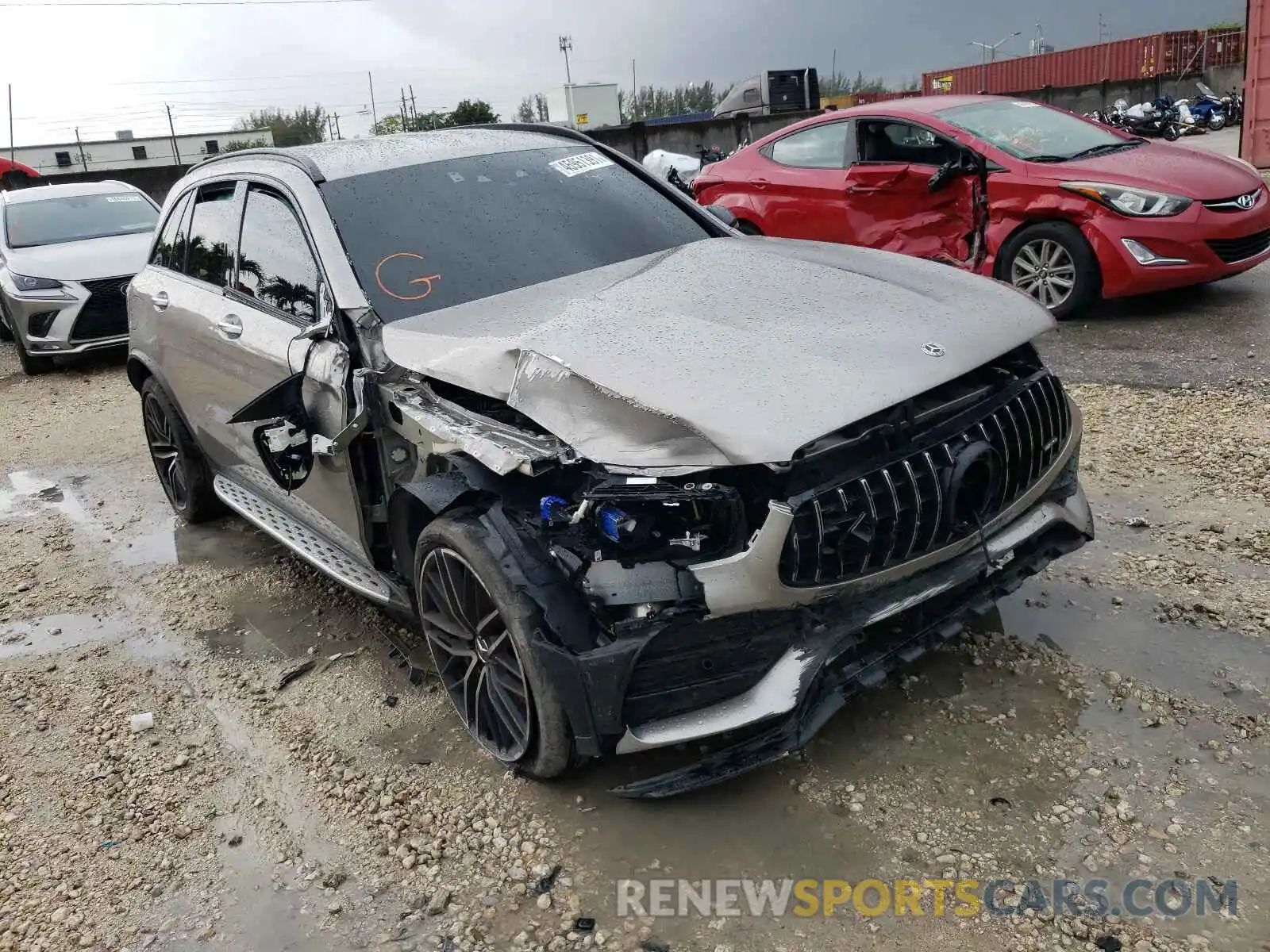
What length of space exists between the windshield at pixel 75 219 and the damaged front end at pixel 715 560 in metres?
9.24

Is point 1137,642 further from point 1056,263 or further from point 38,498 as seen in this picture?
point 38,498

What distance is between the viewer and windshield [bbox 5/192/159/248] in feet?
33.1

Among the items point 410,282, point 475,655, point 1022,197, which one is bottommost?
point 475,655

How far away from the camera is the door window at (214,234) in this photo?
13.8 ft

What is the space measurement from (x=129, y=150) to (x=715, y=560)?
7161cm

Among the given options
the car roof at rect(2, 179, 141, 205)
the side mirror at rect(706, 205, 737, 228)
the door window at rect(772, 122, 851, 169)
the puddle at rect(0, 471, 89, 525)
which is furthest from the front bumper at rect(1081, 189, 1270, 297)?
the car roof at rect(2, 179, 141, 205)

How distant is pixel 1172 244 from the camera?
664 cm

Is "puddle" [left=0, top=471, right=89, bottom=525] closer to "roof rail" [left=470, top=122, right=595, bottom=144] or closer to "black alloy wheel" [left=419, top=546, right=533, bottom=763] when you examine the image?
"roof rail" [left=470, top=122, right=595, bottom=144]

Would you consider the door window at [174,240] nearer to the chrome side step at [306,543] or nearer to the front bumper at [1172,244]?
the chrome side step at [306,543]

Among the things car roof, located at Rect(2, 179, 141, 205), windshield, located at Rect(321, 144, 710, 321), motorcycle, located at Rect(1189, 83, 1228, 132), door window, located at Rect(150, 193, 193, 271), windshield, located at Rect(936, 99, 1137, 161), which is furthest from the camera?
motorcycle, located at Rect(1189, 83, 1228, 132)

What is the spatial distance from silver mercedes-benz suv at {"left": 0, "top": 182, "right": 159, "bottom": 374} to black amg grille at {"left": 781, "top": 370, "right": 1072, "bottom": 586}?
26.8ft

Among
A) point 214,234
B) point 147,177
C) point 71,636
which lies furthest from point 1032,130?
point 147,177

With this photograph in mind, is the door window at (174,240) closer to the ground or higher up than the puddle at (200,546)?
higher up

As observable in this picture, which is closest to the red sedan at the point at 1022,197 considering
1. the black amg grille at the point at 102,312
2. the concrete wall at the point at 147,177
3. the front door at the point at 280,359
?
the front door at the point at 280,359
